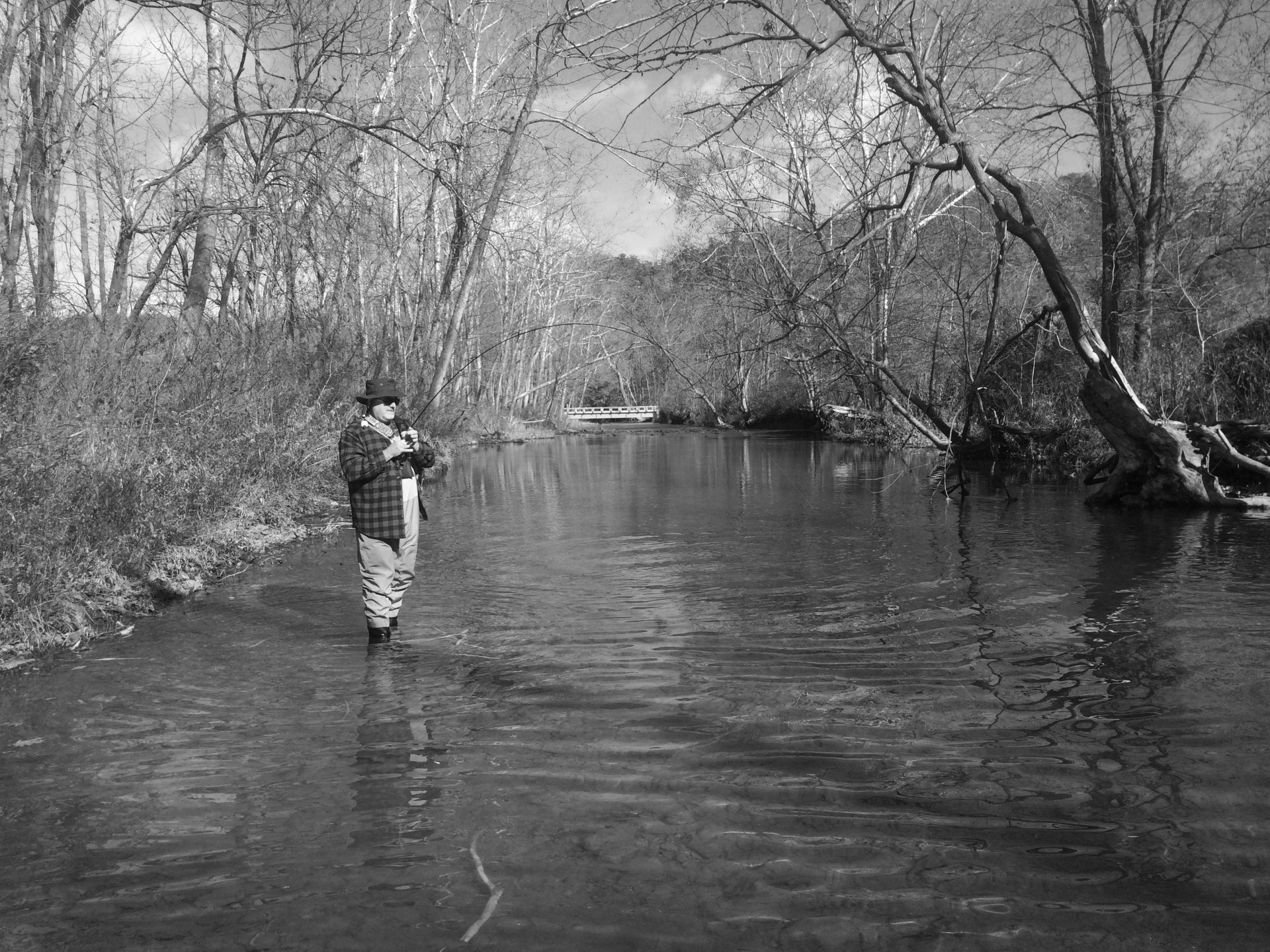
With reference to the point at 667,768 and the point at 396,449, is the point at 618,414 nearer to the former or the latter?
the point at 396,449

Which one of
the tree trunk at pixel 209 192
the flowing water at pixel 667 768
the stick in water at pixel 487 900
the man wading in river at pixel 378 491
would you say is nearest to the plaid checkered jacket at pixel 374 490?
the man wading in river at pixel 378 491

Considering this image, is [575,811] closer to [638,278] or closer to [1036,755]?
[1036,755]

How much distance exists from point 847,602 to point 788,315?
6.83 metres

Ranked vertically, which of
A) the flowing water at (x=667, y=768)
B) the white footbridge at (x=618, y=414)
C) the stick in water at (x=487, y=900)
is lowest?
the stick in water at (x=487, y=900)

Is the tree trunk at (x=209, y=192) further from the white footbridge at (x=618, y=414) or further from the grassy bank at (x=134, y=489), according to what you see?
the white footbridge at (x=618, y=414)

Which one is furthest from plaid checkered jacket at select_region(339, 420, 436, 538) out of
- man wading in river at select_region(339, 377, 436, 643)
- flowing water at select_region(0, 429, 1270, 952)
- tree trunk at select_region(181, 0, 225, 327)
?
tree trunk at select_region(181, 0, 225, 327)

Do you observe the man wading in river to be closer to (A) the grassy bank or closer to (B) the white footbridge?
(A) the grassy bank

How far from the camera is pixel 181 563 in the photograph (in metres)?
8.88

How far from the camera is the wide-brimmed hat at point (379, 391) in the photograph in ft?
21.8

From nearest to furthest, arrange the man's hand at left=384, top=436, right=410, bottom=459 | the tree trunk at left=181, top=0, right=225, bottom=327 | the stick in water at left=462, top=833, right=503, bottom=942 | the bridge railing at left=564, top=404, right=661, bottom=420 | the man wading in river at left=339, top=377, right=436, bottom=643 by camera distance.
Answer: the stick in water at left=462, top=833, right=503, bottom=942 < the man's hand at left=384, top=436, right=410, bottom=459 < the man wading in river at left=339, top=377, right=436, bottom=643 < the tree trunk at left=181, top=0, right=225, bottom=327 < the bridge railing at left=564, top=404, right=661, bottom=420

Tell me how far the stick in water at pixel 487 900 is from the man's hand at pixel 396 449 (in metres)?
3.27

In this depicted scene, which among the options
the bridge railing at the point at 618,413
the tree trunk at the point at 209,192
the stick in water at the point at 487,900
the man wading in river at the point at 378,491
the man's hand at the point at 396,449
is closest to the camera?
the stick in water at the point at 487,900

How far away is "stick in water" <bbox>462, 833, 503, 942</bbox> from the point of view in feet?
10.3

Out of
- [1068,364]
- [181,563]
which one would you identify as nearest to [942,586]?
[181,563]
